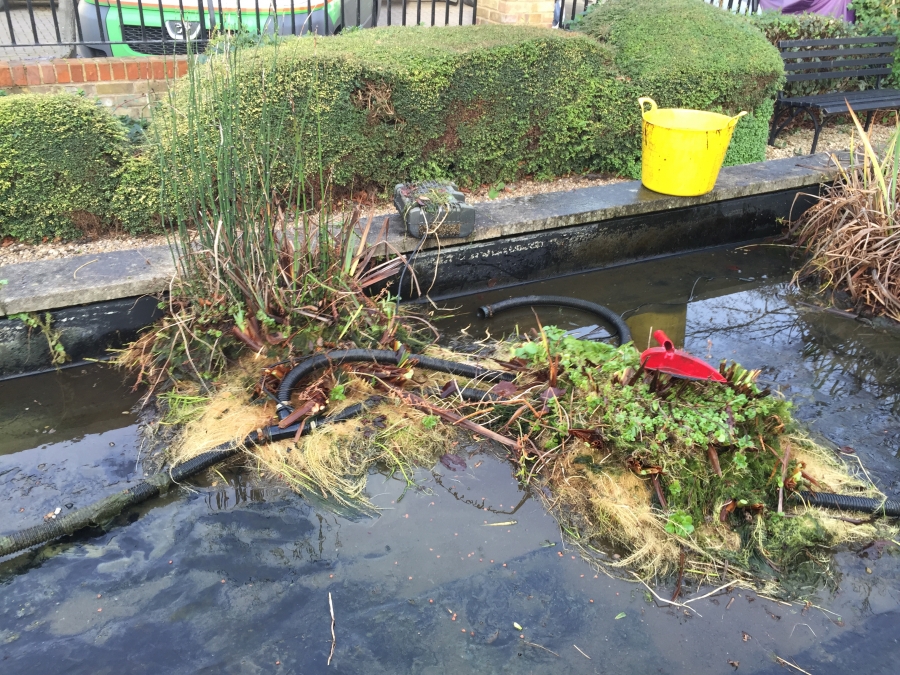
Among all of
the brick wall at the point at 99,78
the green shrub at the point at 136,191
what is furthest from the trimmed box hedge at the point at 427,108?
the brick wall at the point at 99,78

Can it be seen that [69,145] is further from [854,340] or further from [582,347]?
[854,340]

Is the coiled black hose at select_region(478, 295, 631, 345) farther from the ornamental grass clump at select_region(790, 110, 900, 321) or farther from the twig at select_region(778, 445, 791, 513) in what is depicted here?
the ornamental grass clump at select_region(790, 110, 900, 321)

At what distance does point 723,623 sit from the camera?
2277 millimetres

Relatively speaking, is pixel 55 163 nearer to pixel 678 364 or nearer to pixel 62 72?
pixel 62 72

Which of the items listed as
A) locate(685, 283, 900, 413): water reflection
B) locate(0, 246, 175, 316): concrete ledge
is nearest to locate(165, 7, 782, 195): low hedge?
locate(0, 246, 175, 316): concrete ledge

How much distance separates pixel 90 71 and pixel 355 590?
173 inches

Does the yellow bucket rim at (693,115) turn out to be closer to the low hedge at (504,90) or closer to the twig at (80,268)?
the low hedge at (504,90)

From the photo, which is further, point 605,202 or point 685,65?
point 685,65

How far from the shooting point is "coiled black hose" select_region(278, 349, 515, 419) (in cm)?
298

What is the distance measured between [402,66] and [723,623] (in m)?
3.53

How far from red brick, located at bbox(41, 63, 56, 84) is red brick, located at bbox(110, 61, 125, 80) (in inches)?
15.0

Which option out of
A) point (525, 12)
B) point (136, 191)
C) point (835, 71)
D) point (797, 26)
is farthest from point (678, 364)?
point (797, 26)

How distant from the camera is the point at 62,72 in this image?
194 inches

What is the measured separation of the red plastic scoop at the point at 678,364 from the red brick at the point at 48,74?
449cm
